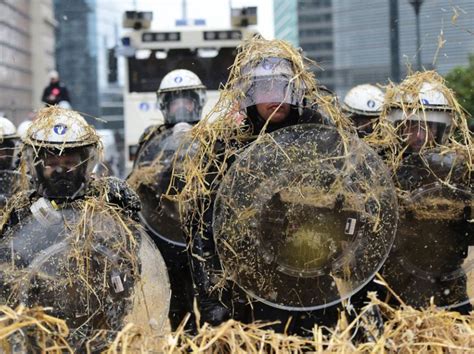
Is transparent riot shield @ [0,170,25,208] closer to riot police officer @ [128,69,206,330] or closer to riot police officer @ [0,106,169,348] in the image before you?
riot police officer @ [128,69,206,330]

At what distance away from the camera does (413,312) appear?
339cm

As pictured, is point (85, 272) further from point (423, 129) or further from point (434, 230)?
point (423, 129)

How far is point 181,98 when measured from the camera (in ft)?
24.6

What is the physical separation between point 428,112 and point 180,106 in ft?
9.82

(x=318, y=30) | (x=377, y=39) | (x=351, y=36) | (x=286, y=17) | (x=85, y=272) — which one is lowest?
(x=85, y=272)

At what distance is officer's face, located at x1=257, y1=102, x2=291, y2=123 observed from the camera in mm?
4078

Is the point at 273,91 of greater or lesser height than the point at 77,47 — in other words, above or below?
below

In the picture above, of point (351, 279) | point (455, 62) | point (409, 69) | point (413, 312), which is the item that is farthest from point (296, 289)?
point (455, 62)

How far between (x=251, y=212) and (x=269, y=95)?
59 cm

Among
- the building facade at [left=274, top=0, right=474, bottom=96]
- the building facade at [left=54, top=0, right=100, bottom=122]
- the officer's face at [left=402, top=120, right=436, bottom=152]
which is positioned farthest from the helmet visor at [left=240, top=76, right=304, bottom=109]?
the building facade at [left=54, top=0, right=100, bottom=122]

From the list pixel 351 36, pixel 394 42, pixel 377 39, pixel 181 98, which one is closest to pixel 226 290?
pixel 181 98

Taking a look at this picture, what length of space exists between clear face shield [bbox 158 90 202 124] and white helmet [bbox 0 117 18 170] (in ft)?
4.07

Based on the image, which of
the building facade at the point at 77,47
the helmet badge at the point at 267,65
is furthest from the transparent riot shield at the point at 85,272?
the building facade at the point at 77,47

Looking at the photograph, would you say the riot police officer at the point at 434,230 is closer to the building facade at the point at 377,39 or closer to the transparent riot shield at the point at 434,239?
the transparent riot shield at the point at 434,239
